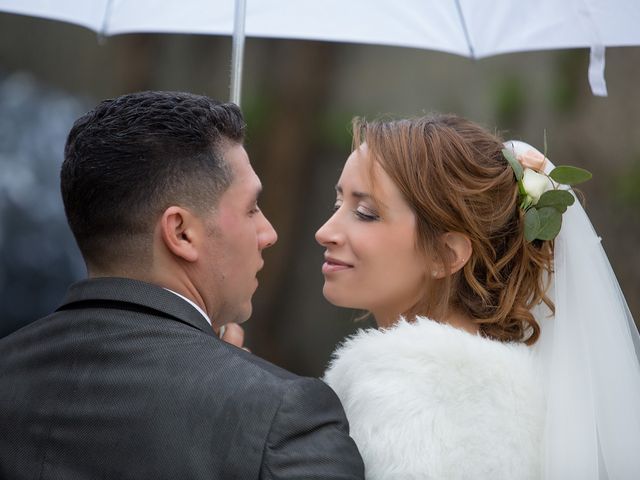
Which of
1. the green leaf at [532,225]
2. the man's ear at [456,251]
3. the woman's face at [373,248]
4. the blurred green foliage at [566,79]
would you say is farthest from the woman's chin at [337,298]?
the blurred green foliage at [566,79]

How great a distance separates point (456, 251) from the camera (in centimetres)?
Result: 276

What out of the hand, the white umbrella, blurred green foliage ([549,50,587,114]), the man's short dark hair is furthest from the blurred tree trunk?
the man's short dark hair

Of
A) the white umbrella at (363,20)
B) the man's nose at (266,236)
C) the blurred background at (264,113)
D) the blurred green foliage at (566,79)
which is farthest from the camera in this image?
the blurred background at (264,113)

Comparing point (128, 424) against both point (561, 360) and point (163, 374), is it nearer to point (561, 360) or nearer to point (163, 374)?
point (163, 374)

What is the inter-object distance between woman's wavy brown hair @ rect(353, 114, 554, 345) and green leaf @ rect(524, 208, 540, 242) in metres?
0.04

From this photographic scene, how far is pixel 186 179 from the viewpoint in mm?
2281

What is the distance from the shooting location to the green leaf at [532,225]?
2707 mm

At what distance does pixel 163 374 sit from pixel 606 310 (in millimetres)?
1389

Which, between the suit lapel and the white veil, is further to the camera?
the white veil

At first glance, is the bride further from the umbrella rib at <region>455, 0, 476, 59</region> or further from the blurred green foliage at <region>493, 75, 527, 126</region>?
the blurred green foliage at <region>493, 75, 527, 126</region>

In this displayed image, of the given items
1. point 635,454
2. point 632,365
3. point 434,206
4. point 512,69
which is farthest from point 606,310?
point 512,69

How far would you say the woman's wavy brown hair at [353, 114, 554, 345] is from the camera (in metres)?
2.71

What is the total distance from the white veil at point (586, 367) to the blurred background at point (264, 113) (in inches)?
207

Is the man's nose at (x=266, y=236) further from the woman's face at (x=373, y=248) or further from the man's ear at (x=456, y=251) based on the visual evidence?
the man's ear at (x=456, y=251)
